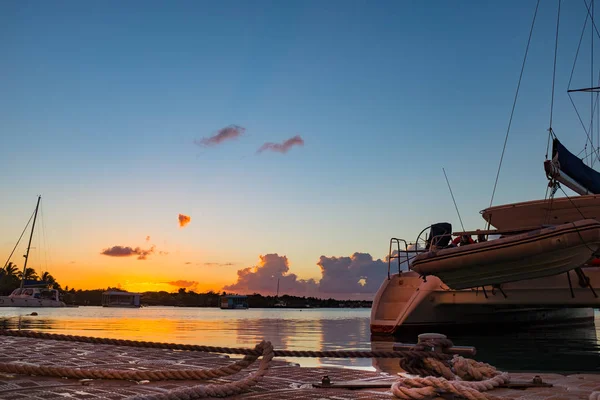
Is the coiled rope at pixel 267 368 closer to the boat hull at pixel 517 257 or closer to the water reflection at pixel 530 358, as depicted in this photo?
the water reflection at pixel 530 358

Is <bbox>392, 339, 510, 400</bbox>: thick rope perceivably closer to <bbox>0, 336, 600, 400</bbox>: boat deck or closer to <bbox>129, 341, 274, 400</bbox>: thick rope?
<bbox>0, 336, 600, 400</bbox>: boat deck

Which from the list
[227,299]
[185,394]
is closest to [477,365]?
[185,394]

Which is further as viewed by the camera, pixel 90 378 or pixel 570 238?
pixel 570 238

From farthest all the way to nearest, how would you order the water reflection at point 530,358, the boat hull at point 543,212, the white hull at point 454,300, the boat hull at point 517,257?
the boat hull at point 543,212 < the white hull at point 454,300 < the boat hull at point 517,257 < the water reflection at point 530,358

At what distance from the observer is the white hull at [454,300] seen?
14.0 meters

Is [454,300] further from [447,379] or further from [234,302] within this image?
[234,302]

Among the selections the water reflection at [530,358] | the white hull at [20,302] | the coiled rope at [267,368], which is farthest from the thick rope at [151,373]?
the white hull at [20,302]

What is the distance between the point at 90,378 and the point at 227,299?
137 meters

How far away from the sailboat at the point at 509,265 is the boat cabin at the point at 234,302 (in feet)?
399

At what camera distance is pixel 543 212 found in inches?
593

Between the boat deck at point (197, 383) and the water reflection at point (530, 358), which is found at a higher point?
the boat deck at point (197, 383)

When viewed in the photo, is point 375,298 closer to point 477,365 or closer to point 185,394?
point 477,365

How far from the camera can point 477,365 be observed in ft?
15.1

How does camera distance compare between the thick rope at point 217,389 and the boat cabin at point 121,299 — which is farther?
the boat cabin at point 121,299
